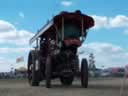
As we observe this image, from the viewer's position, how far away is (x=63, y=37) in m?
28.7

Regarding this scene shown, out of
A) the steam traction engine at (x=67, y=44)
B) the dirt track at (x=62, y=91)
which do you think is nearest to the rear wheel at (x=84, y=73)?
the steam traction engine at (x=67, y=44)

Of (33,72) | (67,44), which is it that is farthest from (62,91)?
(33,72)

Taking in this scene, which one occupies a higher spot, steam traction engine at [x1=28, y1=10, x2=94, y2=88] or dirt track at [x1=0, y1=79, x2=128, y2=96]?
steam traction engine at [x1=28, y1=10, x2=94, y2=88]

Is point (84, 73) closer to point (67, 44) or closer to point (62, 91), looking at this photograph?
point (67, 44)

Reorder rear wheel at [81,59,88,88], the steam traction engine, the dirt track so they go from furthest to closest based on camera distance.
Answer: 1. rear wheel at [81,59,88,88]
2. the steam traction engine
3. the dirt track

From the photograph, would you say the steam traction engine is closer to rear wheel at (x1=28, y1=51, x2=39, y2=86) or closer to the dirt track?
the dirt track

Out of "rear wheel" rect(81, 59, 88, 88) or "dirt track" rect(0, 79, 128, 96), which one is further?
"rear wheel" rect(81, 59, 88, 88)

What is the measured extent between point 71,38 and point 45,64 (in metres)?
3.68

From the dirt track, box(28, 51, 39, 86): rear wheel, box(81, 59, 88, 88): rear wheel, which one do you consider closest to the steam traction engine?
box(81, 59, 88, 88): rear wheel

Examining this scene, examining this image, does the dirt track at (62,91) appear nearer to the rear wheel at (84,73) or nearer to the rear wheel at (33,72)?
the rear wheel at (84,73)

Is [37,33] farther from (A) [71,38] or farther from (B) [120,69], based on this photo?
(B) [120,69]

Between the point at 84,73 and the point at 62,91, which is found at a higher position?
the point at 84,73

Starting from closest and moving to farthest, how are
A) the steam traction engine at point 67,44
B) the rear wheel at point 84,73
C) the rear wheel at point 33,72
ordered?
the steam traction engine at point 67,44, the rear wheel at point 84,73, the rear wheel at point 33,72

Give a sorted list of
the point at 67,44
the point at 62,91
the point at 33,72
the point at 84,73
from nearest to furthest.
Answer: the point at 62,91 < the point at 67,44 < the point at 84,73 < the point at 33,72
